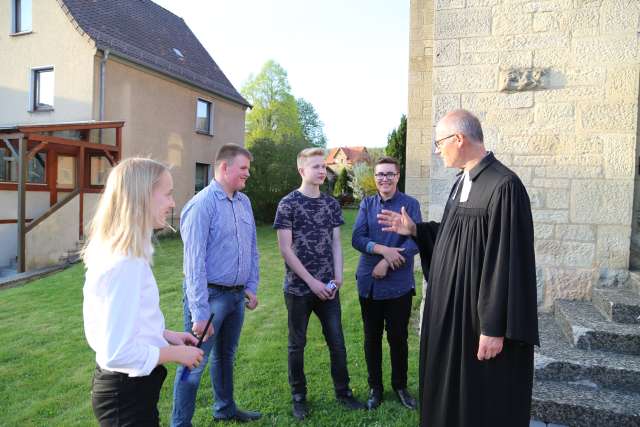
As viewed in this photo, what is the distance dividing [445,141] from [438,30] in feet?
9.76

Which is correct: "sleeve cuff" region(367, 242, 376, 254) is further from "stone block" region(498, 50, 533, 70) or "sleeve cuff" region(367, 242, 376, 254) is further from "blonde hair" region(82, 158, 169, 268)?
"stone block" region(498, 50, 533, 70)

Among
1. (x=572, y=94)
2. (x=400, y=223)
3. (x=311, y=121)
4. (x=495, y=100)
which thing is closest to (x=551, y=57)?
(x=572, y=94)

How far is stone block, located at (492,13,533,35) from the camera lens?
4.82 m

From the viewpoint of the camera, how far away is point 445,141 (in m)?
2.71

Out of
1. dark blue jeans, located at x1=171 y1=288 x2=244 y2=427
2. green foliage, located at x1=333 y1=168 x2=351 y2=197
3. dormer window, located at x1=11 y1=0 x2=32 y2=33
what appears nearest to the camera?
dark blue jeans, located at x1=171 y1=288 x2=244 y2=427

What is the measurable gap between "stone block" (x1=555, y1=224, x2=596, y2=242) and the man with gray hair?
2.53 meters

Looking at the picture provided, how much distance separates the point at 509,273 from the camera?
238cm

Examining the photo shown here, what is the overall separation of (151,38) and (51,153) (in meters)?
6.71

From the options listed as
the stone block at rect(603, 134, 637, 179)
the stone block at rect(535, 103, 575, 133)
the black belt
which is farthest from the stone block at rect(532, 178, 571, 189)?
the black belt

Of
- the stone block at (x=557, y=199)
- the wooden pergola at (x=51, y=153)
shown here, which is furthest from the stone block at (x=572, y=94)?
the wooden pergola at (x=51, y=153)

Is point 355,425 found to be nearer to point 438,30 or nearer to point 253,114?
point 438,30

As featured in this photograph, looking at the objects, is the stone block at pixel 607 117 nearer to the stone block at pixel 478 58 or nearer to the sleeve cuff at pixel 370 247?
the stone block at pixel 478 58

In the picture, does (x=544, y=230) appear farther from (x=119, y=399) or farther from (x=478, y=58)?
(x=119, y=399)

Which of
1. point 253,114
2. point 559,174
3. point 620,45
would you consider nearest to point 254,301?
point 559,174
